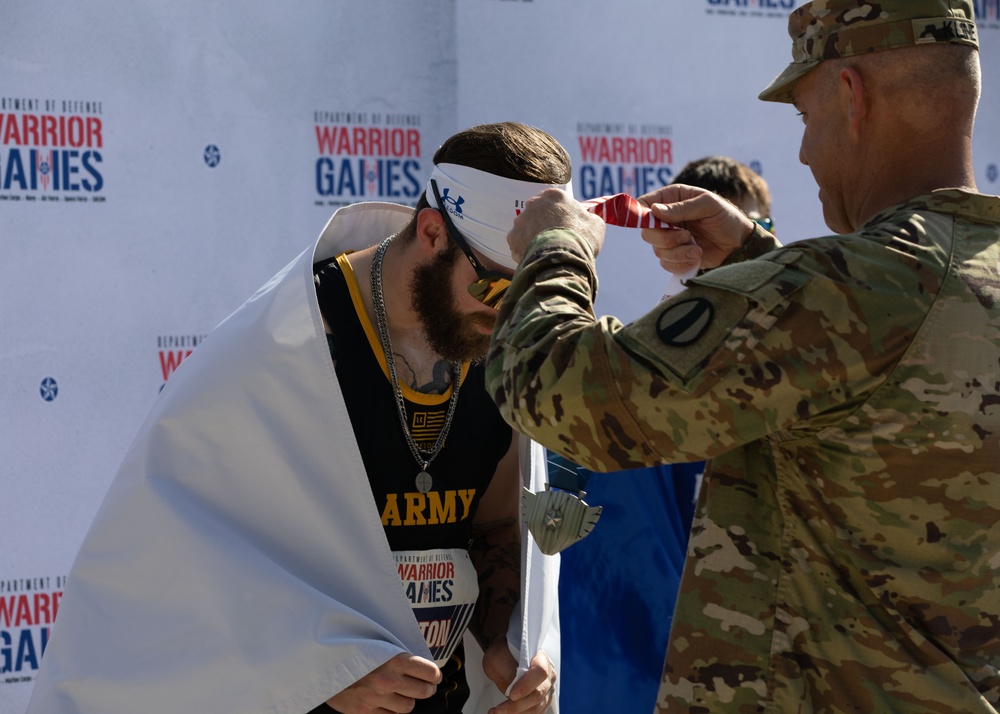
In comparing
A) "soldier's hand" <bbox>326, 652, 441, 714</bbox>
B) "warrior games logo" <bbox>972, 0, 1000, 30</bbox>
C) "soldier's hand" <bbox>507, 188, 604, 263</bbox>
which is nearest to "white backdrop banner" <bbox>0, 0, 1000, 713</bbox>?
"warrior games logo" <bbox>972, 0, 1000, 30</bbox>

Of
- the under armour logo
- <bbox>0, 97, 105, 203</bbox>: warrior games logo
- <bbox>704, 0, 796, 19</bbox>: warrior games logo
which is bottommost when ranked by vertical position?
the under armour logo

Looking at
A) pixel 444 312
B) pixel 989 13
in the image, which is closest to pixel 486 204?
pixel 444 312

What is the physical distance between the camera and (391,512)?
226 cm

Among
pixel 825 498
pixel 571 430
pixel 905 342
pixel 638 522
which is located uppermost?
pixel 905 342

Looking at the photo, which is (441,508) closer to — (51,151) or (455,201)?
(455,201)

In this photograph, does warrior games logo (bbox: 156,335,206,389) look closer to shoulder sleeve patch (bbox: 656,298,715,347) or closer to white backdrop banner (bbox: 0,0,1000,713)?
white backdrop banner (bbox: 0,0,1000,713)

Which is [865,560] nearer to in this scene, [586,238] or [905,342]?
[905,342]

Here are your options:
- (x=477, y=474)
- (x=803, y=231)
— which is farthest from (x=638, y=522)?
(x=803, y=231)

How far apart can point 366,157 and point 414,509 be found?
83.8 inches

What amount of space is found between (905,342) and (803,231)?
11.5 feet

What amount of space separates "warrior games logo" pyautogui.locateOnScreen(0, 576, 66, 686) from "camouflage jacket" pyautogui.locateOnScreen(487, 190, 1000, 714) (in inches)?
112

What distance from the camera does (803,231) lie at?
15.3ft

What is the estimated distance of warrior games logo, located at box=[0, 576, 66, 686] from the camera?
12.0ft

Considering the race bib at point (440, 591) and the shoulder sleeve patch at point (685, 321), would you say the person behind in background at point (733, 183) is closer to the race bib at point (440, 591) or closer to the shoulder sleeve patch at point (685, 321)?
the race bib at point (440, 591)
